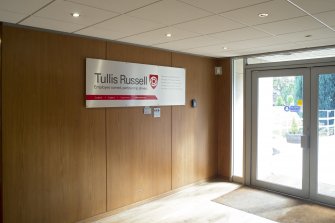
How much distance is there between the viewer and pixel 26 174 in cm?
334

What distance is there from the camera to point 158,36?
3.73m

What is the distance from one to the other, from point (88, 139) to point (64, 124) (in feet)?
1.33

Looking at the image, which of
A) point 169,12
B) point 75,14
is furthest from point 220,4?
point 75,14

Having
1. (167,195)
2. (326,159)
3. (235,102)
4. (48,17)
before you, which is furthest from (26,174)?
(326,159)

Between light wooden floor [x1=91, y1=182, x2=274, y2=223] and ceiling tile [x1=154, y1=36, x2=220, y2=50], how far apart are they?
251cm

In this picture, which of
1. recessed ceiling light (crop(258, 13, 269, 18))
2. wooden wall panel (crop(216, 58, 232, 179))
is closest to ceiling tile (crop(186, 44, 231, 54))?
wooden wall panel (crop(216, 58, 232, 179))

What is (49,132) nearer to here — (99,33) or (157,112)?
(99,33)

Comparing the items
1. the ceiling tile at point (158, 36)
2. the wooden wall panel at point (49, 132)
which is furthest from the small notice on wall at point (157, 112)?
the ceiling tile at point (158, 36)

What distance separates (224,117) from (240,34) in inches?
97.6

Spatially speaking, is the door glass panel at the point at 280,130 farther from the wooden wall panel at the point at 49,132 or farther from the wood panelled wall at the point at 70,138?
the wooden wall panel at the point at 49,132

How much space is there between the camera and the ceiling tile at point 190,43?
3.91 meters

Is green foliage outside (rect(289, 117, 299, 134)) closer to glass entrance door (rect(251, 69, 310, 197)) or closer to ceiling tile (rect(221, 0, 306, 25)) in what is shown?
glass entrance door (rect(251, 69, 310, 197))

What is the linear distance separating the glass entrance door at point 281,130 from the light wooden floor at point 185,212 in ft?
3.62

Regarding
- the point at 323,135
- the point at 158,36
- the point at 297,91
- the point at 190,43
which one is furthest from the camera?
the point at 297,91
